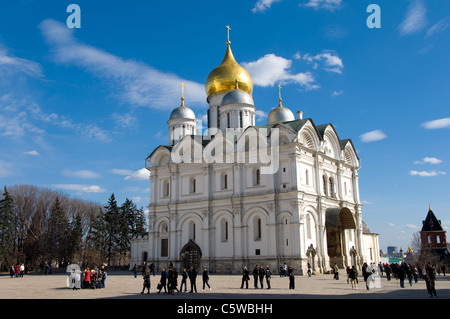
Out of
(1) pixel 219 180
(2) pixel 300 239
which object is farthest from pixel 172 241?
(2) pixel 300 239

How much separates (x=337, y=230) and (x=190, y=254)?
12406mm

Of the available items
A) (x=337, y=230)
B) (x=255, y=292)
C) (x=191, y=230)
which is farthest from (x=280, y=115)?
(x=255, y=292)

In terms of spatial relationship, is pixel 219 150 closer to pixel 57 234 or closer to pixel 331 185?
pixel 331 185

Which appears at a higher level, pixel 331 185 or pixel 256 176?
pixel 256 176

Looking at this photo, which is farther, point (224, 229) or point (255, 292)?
point (224, 229)

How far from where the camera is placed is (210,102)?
44.2m

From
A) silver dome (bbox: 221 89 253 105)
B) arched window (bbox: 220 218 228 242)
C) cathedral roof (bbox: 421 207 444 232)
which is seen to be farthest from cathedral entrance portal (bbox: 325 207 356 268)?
A: cathedral roof (bbox: 421 207 444 232)

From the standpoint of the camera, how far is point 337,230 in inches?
1359

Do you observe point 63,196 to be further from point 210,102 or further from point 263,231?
point 263,231

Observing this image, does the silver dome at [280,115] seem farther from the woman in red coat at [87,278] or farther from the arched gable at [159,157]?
the woman in red coat at [87,278]

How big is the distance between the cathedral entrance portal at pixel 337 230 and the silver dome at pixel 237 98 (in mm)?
12487

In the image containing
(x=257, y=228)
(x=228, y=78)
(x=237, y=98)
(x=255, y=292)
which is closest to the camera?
(x=255, y=292)
